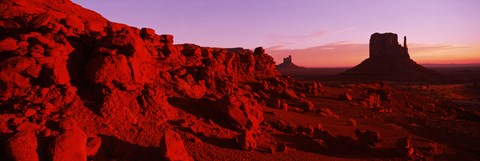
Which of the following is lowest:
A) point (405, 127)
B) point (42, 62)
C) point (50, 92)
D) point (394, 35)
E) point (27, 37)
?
point (405, 127)

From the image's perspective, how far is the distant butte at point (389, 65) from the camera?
62.6 m

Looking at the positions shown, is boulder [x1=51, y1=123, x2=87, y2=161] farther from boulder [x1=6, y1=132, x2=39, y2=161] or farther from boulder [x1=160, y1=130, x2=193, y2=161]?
boulder [x1=160, y1=130, x2=193, y2=161]

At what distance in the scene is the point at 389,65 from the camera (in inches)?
2736

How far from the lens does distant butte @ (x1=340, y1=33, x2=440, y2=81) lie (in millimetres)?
62594

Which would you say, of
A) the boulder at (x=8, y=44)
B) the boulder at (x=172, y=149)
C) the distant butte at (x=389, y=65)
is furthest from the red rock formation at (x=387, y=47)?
the boulder at (x=8, y=44)

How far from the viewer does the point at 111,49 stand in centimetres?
707

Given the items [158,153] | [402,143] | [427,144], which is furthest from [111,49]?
[427,144]

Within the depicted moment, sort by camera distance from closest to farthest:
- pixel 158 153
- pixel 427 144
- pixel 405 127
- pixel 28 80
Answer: pixel 158 153
pixel 28 80
pixel 427 144
pixel 405 127

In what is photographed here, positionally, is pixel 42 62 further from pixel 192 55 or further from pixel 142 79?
pixel 192 55

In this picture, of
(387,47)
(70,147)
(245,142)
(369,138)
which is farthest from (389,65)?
(70,147)

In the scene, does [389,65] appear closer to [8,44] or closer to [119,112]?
[119,112]

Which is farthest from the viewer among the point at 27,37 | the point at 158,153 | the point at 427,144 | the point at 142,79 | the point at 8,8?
the point at 427,144

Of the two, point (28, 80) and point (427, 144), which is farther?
point (427, 144)

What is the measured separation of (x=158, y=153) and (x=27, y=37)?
396cm
